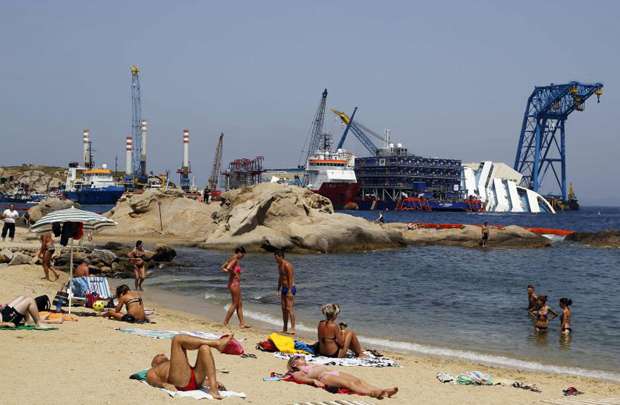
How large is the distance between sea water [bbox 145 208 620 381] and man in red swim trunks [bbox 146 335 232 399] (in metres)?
5.40

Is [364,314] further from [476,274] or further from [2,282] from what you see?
[476,274]

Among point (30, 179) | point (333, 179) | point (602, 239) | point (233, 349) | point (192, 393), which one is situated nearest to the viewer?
point (192, 393)

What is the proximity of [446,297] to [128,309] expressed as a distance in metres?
10.4

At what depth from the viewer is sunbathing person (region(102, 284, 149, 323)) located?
38.9 feet

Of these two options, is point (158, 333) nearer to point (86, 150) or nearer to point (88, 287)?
point (88, 287)

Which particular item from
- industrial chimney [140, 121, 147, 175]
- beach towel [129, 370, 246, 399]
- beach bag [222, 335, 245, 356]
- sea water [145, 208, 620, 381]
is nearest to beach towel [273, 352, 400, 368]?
beach bag [222, 335, 245, 356]

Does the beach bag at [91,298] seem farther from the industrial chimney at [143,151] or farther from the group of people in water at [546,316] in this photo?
the industrial chimney at [143,151]

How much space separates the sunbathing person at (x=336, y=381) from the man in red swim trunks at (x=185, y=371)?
4.07 feet

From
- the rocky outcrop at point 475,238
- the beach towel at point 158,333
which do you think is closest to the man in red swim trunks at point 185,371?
the beach towel at point 158,333

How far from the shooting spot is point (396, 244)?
3656 cm

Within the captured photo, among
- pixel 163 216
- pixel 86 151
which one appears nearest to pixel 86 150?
pixel 86 151

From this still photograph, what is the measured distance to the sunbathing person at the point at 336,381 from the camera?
774cm

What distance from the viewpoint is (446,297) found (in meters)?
19.5

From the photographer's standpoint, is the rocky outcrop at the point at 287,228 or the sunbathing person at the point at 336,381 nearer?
the sunbathing person at the point at 336,381
